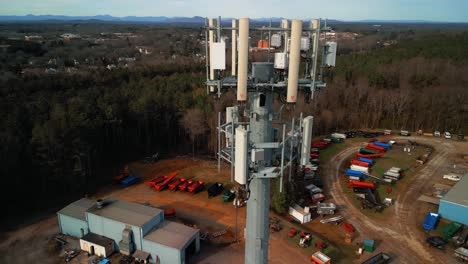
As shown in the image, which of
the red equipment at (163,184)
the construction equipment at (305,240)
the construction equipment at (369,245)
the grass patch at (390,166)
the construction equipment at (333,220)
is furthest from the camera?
the red equipment at (163,184)

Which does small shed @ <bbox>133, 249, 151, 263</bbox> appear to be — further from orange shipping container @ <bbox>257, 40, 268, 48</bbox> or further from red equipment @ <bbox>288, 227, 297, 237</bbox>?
orange shipping container @ <bbox>257, 40, 268, 48</bbox>

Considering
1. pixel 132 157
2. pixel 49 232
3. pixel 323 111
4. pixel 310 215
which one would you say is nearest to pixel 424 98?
pixel 323 111

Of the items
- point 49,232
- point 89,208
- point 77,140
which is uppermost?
point 77,140

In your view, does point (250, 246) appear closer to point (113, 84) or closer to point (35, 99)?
point (35, 99)

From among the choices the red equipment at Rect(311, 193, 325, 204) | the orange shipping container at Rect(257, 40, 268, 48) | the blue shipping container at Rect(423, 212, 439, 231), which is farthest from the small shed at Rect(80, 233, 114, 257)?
the blue shipping container at Rect(423, 212, 439, 231)

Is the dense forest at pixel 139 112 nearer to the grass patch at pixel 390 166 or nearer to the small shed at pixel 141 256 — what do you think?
the grass patch at pixel 390 166

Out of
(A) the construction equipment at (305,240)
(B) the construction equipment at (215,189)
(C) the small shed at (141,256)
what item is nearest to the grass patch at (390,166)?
(A) the construction equipment at (305,240)

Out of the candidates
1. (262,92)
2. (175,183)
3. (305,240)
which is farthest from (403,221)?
(262,92)
